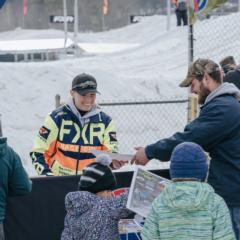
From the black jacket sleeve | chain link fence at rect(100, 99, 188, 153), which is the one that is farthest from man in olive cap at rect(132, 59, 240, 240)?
chain link fence at rect(100, 99, 188, 153)

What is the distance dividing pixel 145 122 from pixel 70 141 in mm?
9423

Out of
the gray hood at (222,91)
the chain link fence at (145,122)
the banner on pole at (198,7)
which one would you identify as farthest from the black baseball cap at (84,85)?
the chain link fence at (145,122)

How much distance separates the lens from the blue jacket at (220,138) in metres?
5.00

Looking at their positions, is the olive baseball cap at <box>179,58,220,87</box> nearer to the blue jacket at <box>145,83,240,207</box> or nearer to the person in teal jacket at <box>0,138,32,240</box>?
the blue jacket at <box>145,83,240,207</box>

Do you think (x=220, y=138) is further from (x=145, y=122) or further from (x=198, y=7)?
(x=145, y=122)

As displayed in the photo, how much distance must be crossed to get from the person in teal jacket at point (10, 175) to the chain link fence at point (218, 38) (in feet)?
57.0

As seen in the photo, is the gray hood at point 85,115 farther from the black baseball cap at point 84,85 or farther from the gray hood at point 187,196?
the gray hood at point 187,196

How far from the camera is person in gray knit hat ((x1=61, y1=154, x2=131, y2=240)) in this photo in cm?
435

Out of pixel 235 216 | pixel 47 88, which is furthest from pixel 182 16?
pixel 235 216

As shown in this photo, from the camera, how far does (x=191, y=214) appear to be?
3.94 meters

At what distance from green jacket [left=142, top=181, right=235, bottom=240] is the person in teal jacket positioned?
45.1 inches

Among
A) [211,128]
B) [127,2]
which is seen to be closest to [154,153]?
[211,128]

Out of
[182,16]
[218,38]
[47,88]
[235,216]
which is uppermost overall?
[182,16]

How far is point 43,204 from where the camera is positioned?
18.9 ft
